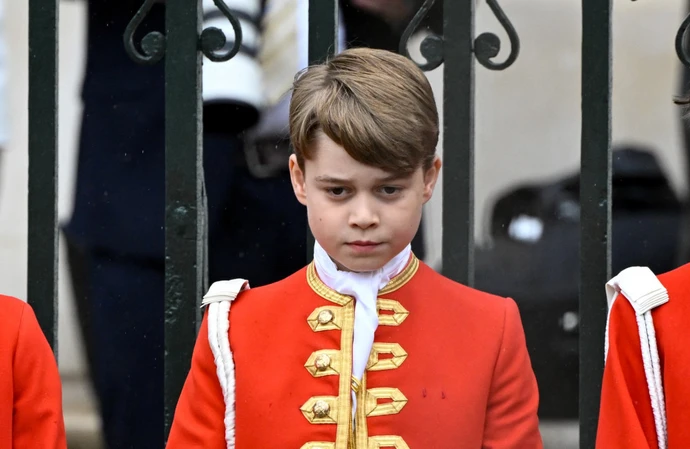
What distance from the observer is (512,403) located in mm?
2566

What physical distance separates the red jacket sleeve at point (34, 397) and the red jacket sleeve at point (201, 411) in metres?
0.23

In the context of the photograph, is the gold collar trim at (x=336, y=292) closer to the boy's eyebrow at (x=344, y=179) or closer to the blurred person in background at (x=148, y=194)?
the boy's eyebrow at (x=344, y=179)

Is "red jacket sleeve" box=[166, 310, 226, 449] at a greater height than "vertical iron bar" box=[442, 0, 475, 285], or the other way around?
"vertical iron bar" box=[442, 0, 475, 285]

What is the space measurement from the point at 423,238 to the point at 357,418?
7.80 ft

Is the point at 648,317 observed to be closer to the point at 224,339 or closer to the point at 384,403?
the point at 384,403

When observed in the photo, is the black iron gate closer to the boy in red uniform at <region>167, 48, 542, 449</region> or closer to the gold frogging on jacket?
the boy in red uniform at <region>167, 48, 542, 449</region>

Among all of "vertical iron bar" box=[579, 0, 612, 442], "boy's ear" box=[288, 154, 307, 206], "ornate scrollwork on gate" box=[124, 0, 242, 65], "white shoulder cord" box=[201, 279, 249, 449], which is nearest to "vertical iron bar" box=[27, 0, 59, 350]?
"ornate scrollwork on gate" box=[124, 0, 242, 65]

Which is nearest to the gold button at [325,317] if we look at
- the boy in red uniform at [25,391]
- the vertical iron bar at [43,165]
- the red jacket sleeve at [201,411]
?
the red jacket sleeve at [201,411]

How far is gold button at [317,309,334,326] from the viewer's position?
2574 mm

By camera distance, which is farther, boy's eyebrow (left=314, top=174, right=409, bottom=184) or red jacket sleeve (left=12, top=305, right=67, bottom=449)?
red jacket sleeve (left=12, top=305, right=67, bottom=449)

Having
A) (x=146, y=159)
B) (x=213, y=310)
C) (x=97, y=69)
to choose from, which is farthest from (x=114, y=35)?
(x=213, y=310)

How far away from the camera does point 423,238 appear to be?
4875 mm

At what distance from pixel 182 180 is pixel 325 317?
1.78ft

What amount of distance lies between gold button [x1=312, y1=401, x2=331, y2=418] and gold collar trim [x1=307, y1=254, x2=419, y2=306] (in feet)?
0.63
